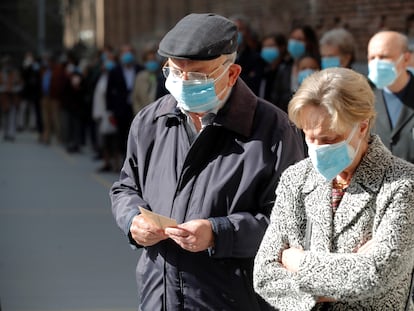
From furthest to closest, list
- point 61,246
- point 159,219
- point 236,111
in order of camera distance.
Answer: point 61,246, point 236,111, point 159,219

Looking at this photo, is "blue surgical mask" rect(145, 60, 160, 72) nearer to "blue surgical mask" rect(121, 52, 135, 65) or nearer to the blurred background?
"blue surgical mask" rect(121, 52, 135, 65)

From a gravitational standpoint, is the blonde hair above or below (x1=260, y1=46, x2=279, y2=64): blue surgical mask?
above

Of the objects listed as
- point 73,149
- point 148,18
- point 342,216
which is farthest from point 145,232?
point 148,18

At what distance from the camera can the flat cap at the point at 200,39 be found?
414cm

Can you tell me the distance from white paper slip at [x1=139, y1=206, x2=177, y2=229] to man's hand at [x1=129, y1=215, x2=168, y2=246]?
0.15ft

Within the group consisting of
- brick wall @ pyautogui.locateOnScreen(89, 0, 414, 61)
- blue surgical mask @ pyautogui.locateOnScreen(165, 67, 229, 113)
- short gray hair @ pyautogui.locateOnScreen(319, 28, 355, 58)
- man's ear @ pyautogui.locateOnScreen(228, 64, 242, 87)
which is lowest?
brick wall @ pyautogui.locateOnScreen(89, 0, 414, 61)

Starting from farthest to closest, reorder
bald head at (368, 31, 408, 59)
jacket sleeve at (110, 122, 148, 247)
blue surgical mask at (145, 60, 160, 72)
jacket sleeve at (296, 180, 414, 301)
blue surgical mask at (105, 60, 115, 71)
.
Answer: blue surgical mask at (105, 60, 115, 71) < blue surgical mask at (145, 60, 160, 72) < bald head at (368, 31, 408, 59) < jacket sleeve at (110, 122, 148, 247) < jacket sleeve at (296, 180, 414, 301)

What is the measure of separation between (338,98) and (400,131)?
3.33m

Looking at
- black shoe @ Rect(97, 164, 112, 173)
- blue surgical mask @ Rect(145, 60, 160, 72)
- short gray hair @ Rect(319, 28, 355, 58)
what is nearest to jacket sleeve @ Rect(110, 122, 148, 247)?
short gray hair @ Rect(319, 28, 355, 58)

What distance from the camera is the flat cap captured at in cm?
414

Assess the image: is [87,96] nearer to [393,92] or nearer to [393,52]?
[393,52]

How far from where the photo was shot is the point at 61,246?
11227mm

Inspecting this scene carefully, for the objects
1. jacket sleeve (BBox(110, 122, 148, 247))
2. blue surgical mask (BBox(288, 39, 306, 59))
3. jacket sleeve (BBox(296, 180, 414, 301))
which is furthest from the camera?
blue surgical mask (BBox(288, 39, 306, 59))

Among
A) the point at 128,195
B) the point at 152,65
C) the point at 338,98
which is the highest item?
the point at 338,98
